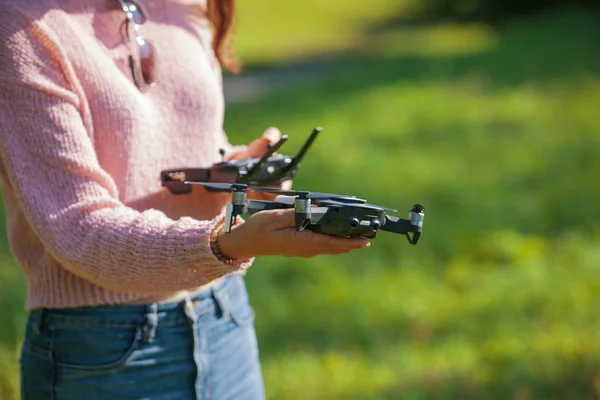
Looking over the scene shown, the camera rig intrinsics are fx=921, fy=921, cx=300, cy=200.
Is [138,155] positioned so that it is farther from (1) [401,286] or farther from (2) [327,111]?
(2) [327,111]

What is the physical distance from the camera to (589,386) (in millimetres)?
3709

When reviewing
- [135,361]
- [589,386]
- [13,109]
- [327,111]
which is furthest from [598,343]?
[327,111]

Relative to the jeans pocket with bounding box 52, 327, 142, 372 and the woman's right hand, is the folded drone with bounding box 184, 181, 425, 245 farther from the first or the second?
the jeans pocket with bounding box 52, 327, 142, 372

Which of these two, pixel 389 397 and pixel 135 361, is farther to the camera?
pixel 389 397

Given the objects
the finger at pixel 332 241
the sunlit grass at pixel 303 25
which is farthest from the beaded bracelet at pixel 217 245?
the sunlit grass at pixel 303 25

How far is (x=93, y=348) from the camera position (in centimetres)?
187

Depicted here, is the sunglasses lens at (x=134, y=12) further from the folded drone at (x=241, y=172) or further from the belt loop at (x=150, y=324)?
the belt loop at (x=150, y=324)

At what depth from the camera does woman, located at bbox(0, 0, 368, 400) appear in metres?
1.64

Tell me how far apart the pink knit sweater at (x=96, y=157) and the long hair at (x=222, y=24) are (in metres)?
0.19

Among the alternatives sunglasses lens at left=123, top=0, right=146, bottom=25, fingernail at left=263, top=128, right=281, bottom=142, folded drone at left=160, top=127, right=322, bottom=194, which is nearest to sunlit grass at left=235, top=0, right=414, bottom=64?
fingernail at left=263, top=128, right=281, bottom=142

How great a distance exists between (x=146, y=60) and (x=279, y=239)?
65 centimetres

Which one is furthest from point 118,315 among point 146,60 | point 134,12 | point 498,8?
point 498,8

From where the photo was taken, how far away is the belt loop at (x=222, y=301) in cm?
201

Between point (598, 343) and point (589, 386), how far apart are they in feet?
1.21
